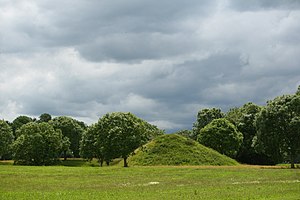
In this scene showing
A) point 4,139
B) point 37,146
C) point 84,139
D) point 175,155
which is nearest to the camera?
point 175,155

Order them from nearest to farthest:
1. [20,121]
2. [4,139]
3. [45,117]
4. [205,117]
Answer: [4,139] < [205,117] < [20,121] < [45,117]

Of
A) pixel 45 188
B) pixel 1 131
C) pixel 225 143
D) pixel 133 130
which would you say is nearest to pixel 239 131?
pixel 225 143

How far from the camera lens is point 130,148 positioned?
260ft

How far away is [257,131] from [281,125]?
507 cm

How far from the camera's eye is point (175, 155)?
3381 inches

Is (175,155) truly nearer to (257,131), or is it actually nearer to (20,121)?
(257,131)

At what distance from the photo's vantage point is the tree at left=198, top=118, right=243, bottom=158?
368 feet

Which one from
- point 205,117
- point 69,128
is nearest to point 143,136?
point 69,128

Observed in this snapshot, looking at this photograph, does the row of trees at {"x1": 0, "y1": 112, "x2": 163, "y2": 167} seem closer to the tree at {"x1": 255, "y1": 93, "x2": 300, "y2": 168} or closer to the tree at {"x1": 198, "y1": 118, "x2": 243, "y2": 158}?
the tree at {"x1": 198, "y1": 118, "x2": 243, "y2": 158}

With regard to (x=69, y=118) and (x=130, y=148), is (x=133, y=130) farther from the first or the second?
(x=69, y=118)

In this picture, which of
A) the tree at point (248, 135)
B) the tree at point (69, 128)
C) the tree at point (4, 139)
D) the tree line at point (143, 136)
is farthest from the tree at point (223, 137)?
the tree at point (4, 139)

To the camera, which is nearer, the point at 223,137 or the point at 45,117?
the point at 223,137

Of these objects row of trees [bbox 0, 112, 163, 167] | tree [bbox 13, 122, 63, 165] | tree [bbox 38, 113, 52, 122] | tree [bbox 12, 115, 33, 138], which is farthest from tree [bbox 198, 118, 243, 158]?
tree [bbox 38, 113, 52, 122]

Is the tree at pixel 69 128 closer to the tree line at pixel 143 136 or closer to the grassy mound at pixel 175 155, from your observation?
the tree line at pixel 143 136
